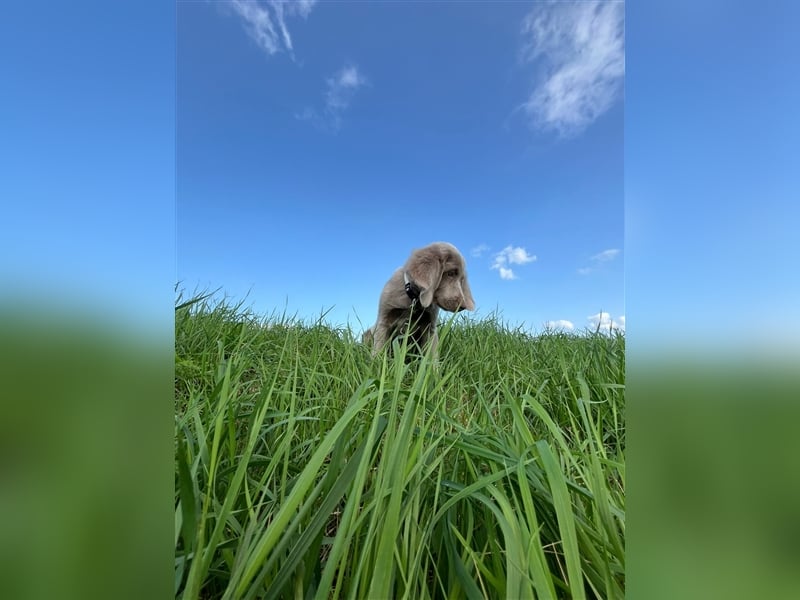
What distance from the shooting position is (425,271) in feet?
8.25

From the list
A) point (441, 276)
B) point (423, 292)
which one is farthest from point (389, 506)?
point (441, 276)

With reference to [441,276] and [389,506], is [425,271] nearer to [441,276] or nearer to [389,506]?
[441,276]

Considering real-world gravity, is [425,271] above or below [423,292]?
above

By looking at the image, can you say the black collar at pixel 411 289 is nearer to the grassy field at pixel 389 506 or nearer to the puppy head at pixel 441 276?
the puppy head at pixel 441 276

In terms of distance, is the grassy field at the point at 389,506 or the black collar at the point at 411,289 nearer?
the grassy field at the point at 389,506

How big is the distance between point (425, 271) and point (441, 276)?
0.70 ft

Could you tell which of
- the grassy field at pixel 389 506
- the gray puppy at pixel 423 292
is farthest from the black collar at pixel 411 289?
the grassy field at pixel 389 506

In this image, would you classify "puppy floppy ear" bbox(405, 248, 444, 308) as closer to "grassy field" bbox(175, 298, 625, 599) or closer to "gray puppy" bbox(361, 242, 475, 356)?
"gray puppy" bbox(361, 242, 475, 356)

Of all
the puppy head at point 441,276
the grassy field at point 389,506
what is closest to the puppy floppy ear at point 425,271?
the puppy head at point 441,276

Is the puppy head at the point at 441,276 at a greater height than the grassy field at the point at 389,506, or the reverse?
the puppy head at the point at 441,276

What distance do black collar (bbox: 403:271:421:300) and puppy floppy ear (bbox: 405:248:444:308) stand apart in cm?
3

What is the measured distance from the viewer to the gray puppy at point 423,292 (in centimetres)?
Answer: 249

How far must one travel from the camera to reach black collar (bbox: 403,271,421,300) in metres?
2.49
